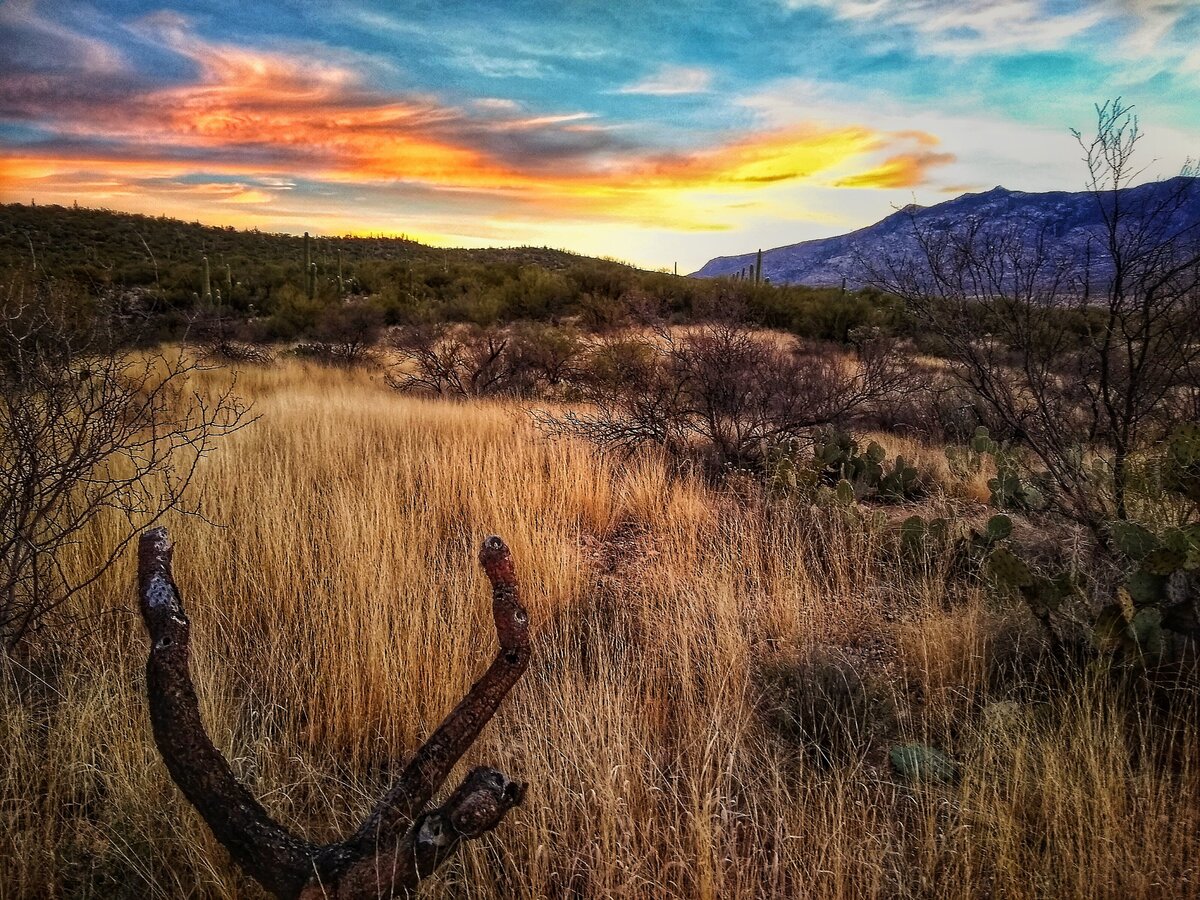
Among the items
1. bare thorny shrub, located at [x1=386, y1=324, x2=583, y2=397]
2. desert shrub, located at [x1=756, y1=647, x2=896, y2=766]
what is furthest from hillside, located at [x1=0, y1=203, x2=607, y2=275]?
desert shrub, located at [x1=756, y1=647, x2=896, y2=766]

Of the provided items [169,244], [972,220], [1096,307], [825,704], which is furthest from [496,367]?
[169,244]

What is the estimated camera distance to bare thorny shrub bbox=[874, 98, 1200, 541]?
3.26m

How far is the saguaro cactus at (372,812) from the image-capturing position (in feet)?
3.73

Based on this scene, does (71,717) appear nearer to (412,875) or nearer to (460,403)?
(412,875)

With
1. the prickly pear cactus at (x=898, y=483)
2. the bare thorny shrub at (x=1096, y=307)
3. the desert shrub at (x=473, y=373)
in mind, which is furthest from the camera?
the desert shrub at (x=473, y=373)

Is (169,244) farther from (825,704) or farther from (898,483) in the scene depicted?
(825,704)

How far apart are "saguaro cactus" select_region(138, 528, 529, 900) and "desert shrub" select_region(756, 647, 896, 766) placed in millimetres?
1246

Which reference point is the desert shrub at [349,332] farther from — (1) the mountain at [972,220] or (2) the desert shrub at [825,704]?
(2) the desert shrub at [825,704]

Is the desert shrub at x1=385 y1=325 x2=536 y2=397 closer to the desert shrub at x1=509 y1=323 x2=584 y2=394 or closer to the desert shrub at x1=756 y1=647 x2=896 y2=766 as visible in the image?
the desert shrub at x1=509 y1=323 x2=584 y2=394

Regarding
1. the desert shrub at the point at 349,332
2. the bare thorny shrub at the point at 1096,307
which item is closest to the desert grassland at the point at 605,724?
the bare thorny shrub at the point at 1096,307

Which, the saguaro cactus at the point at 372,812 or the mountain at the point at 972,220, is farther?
the mountain at the point at 972,220

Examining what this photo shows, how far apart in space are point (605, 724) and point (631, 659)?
613 mm

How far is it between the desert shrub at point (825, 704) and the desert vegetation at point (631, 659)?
0.06 ft

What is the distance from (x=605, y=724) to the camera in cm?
209
